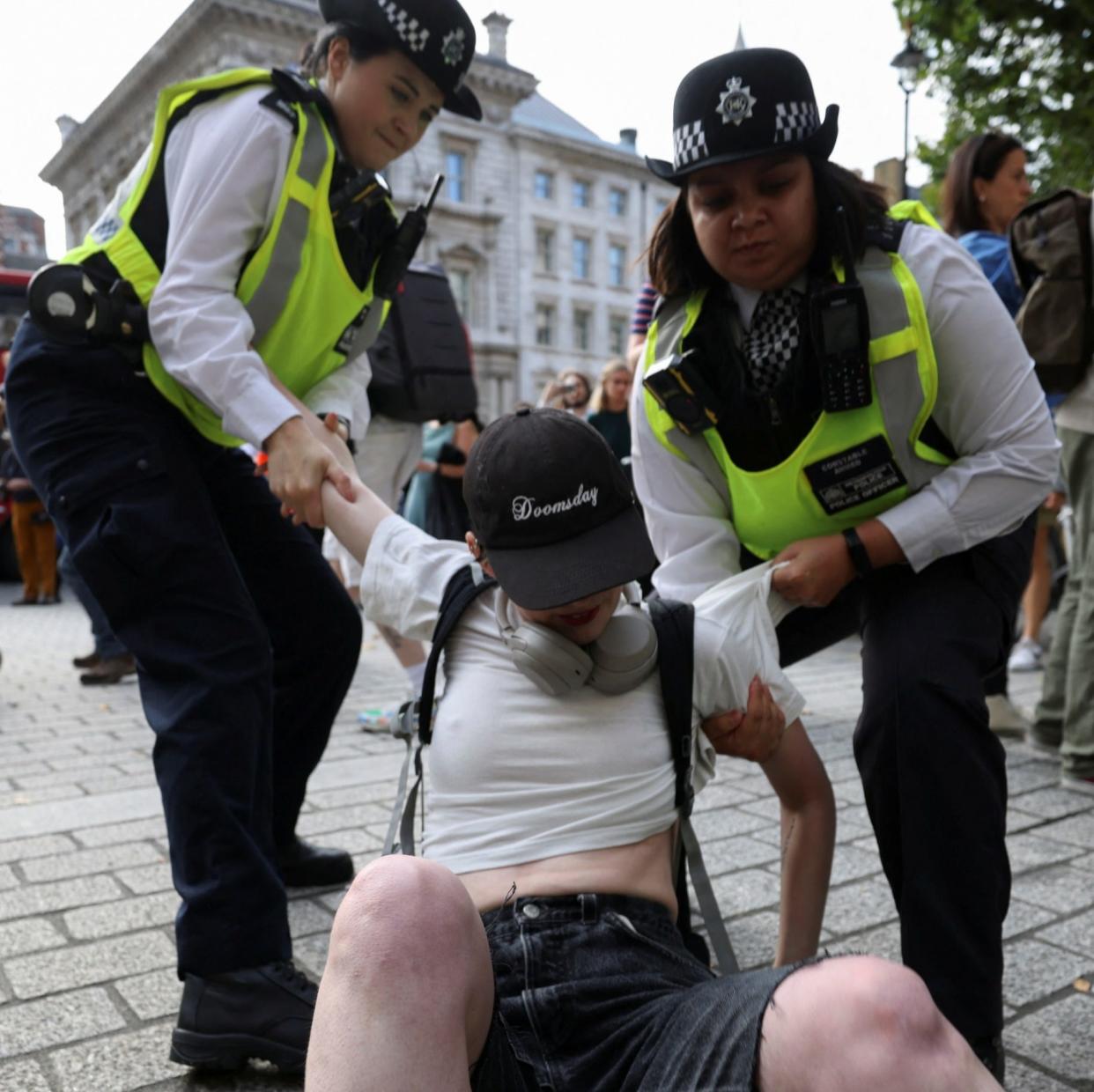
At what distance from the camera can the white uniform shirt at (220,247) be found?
2.17m

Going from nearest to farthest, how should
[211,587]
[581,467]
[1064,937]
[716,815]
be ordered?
[581,467] → [211,587] → [1064,937] → [716,815]

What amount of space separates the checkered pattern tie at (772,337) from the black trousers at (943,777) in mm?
487

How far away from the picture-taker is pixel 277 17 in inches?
1452

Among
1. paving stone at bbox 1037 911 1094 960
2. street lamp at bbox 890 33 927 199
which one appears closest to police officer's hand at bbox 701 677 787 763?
paving stone at bbox 1037 911 1094 960

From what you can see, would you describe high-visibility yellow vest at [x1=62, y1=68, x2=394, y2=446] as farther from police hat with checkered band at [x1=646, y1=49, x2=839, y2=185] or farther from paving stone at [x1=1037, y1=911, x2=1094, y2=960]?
paving stone at [x1=1037, y1=911, x2=1094, y2=960]

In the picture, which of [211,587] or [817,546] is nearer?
[817,546]

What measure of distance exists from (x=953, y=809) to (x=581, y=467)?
88 cm

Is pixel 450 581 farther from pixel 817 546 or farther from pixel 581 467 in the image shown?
pixel 817 546

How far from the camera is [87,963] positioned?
2.62 metres

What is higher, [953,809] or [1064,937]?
[953,809]

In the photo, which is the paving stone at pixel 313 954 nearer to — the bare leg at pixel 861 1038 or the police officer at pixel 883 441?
the police officer at pixel 883 441

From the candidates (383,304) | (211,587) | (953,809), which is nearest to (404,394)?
(383,304)

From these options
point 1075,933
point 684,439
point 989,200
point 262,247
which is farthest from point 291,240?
point 989,200

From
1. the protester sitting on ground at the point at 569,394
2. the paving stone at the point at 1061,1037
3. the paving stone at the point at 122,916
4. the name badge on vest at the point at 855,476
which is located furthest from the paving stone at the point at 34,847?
the protester sitting on ground at the point at 569,394
